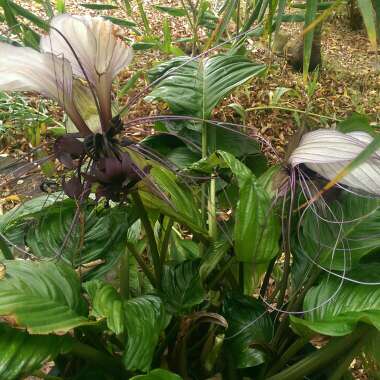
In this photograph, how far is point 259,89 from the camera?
6.81 feet

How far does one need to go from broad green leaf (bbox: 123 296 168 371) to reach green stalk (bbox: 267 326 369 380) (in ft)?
0.66

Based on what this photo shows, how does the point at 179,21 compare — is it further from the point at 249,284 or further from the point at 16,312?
the point at 16,312

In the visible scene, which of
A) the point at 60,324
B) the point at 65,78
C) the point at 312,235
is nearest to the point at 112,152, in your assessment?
the point at 65,78

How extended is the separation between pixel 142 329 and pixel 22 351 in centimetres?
14

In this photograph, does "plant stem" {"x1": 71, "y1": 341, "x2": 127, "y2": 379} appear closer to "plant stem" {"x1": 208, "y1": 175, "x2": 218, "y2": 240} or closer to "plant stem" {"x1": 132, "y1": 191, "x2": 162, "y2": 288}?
"plant stem" {"x1": 132, "y1": 191, "x2": 162, "y2": 288}

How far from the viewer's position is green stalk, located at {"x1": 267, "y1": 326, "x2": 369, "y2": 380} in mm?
733

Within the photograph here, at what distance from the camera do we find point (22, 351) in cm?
60

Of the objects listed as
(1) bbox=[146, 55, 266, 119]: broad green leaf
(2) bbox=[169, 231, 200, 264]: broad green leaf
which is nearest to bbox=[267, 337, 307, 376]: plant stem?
(2) bbox=[169, 231, 200, 264]: broad green leaf

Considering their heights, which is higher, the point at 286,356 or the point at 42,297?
the point at 42,297

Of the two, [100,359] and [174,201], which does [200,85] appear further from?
[100,359]

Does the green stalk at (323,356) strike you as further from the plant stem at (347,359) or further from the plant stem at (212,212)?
the plant stem at (212,212)

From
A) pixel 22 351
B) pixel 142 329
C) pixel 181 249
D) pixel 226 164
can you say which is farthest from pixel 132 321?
pixel 181 249

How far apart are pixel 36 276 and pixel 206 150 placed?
0.39m

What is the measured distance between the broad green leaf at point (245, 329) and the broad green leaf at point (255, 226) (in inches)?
3.8
